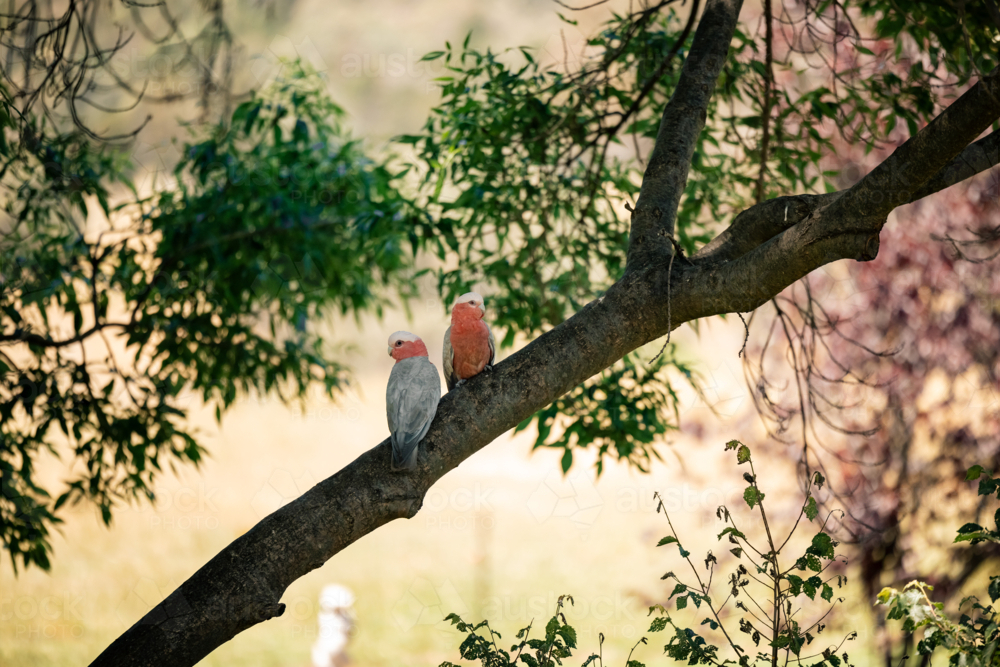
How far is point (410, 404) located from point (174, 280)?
7.42 ft

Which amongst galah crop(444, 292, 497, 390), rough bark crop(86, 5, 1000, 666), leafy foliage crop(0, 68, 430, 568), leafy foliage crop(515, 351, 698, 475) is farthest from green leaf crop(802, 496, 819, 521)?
leafy foliage crop(0, 68, 430, 568)

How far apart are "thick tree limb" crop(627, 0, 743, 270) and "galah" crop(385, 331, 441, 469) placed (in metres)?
0.51

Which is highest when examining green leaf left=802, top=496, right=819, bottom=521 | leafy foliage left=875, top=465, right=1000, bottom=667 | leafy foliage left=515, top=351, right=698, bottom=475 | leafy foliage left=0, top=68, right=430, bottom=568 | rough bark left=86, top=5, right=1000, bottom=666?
leafy foliage left=0, top=68, right=430, bottom=568

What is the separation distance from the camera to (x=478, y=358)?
69.9 inches

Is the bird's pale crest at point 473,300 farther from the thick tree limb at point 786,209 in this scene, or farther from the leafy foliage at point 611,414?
the leafy foliage at point 611,414

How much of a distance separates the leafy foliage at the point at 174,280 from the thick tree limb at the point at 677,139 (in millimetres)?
1077

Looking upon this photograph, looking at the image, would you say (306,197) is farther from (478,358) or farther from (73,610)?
(73,610)

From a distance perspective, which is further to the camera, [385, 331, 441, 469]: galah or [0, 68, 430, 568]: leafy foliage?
[0, 68, 430, 568]: leafy foliage

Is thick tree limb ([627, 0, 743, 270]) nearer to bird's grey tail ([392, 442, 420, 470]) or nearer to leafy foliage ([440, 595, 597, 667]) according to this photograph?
bird's grey tail ([392, 442, 420, 470])

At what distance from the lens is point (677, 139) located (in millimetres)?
1936

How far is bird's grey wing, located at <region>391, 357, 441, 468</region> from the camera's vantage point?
1.45 m

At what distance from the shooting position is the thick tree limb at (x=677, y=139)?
1743 millimetres

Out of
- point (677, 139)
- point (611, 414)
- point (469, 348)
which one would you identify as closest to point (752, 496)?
point (469, 348)

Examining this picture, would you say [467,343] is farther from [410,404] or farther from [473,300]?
[410,404]
